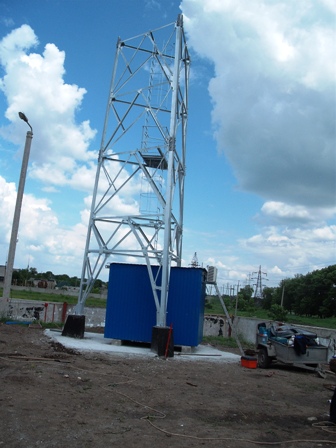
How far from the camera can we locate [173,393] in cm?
962

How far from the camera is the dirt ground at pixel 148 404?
634 centimetres

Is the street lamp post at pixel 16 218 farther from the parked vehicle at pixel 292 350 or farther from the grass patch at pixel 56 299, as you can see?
the grass patch at pixel 56 299

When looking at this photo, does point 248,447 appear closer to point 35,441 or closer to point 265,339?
point 35,441

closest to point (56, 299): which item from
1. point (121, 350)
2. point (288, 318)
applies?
point (288, 318)

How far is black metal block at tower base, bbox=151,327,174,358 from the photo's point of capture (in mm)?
15688

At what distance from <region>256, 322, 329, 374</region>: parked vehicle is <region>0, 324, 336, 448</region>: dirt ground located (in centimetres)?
83

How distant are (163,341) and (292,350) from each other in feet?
14.2

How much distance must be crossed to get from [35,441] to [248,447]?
2.83 meters

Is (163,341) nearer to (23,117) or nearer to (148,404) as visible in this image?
(148,404)

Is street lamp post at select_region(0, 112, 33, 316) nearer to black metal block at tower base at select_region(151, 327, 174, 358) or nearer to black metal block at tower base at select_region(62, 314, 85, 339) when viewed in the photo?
black metal block at tower base at select_region(62, 314, 85, 339)

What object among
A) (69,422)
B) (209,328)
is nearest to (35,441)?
(69,422)

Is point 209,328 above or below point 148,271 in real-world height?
below

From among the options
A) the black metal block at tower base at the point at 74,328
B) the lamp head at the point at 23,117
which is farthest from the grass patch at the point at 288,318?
the lamp head at the point at 23,117

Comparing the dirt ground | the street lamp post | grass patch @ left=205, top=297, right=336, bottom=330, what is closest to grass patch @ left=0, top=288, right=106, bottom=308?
grass patch @ left=205, top=297, right=336, bottom=330
